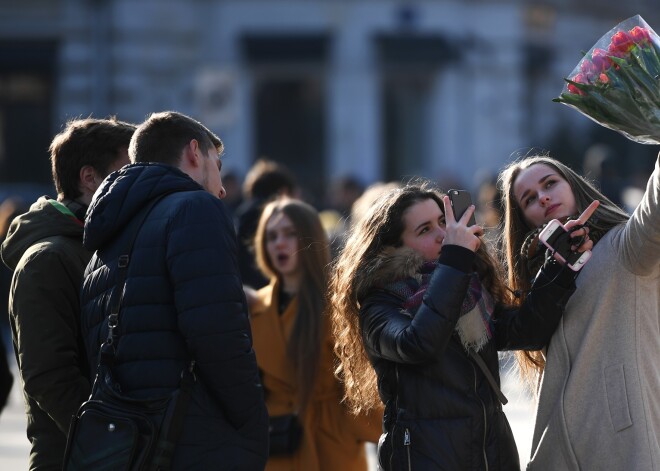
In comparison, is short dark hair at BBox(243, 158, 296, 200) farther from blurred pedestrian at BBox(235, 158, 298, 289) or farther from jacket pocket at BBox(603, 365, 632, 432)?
jacket pocket at BBox(603, 365, 632, 432)

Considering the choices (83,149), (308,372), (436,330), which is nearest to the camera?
(436,330)

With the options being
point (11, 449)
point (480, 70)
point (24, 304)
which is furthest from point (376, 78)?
point (24, 304)

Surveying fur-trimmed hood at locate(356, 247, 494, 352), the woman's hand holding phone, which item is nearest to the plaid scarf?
fur-trimmed hood at locate(356, 247, 494, 352)

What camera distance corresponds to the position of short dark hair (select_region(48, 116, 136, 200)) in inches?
199

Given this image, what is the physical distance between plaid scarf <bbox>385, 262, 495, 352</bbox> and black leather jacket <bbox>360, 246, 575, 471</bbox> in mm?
42

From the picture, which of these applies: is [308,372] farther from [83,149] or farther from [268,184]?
[268,184]

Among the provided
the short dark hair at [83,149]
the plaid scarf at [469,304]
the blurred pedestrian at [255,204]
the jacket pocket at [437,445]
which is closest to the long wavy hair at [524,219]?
the plaid scarf at [469,304]

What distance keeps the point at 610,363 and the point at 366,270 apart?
3.05ft

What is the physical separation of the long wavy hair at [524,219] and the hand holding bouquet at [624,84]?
1.37 ft

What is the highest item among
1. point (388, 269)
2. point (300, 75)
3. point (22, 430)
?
point (388, 269)

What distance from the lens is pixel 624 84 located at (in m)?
4.33

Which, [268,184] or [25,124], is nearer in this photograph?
[268,184]

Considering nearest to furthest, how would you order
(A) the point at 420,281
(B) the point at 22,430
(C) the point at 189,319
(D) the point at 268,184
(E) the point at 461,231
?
(C) the point at 189,319, (E) the point at 461,231, (A) the point at 420,281, (D) the point at 268,184, (B) the point at 22,430

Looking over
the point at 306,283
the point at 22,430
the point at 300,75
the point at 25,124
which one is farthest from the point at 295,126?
the point at 306,283
